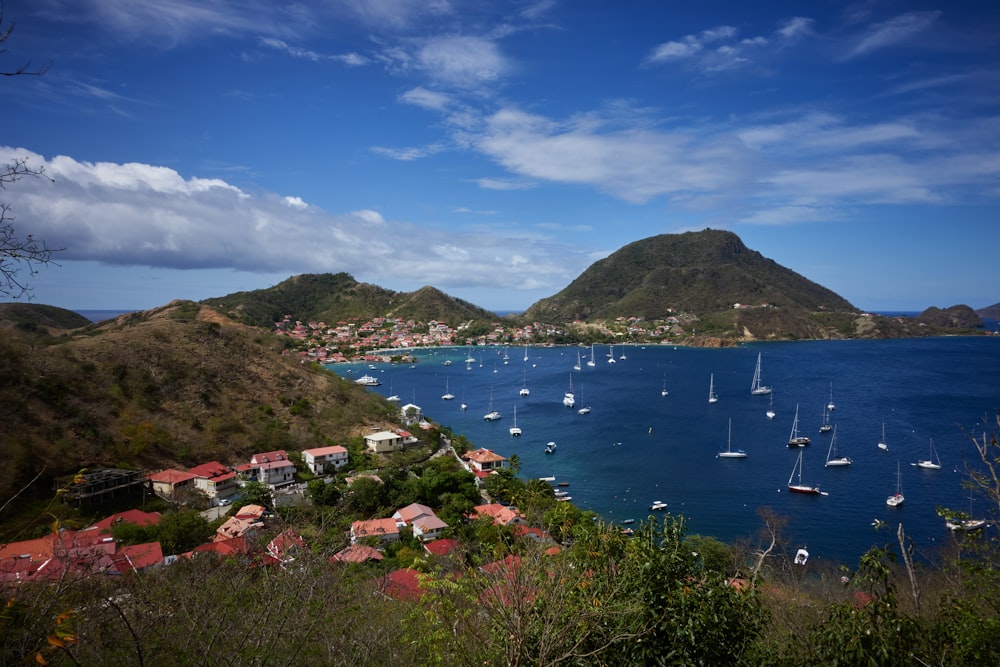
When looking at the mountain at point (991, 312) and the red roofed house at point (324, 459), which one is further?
the mountain at point (991, 312)

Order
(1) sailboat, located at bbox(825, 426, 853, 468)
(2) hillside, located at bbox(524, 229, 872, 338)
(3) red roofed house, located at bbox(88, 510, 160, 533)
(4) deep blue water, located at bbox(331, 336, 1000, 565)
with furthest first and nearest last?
1. (2) hillside, located at bbox(524, 229, 872, 338)
2. (1) sailboat, located at bbox(825, 426, 853, 468)
3. (4) deep blue water, located at bbox(331, 336, 1000, 565)
4. (3) red roofed house, located at bbox(88, 510, 160, 533)

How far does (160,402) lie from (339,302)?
247 feet

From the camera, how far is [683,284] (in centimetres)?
11875

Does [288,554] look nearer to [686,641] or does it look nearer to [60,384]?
[686,641]

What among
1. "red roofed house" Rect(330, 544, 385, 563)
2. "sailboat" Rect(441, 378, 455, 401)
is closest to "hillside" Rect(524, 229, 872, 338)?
"sailboat" Rect(441, 378, 455, 401)

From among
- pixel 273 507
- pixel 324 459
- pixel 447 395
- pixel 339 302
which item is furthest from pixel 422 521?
pixel 339 302

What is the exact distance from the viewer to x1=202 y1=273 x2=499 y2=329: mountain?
85219 mm

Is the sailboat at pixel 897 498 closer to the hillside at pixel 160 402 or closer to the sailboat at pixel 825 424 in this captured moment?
the sailboat at pixel 825 424

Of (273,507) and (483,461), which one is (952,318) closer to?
(483,461)

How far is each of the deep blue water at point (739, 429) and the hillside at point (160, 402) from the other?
1051cm

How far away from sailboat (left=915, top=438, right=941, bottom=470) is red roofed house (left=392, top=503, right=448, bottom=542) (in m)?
23.3

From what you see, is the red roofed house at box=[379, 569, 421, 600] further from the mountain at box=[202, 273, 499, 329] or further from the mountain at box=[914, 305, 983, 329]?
the mountain at box=[914, 305, 983, 329]

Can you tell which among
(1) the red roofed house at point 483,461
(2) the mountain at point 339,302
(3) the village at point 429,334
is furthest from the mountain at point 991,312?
(1) the red roofed house at point 483,461

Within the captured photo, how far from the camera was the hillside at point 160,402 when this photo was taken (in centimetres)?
1628
